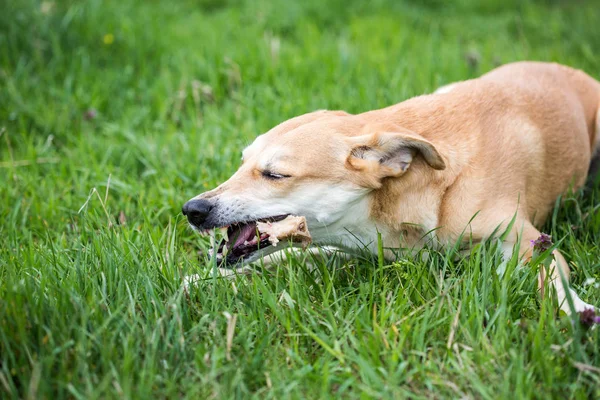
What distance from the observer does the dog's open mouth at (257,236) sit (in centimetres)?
295

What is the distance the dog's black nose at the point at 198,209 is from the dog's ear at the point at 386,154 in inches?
27.4

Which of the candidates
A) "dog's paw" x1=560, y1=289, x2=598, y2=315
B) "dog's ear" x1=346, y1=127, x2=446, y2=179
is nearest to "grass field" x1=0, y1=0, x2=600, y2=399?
"dog's paw" x1=560, y1=289, x2=598, y2=315

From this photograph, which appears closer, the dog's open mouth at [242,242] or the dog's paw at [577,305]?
the dog's paw at [577,305]

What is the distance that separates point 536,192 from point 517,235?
533 millimetres

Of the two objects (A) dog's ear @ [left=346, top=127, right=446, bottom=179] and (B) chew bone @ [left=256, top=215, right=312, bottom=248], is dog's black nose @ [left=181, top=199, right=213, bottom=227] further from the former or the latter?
(A) dog's ear @ [left=346, top=127, right=446, bottom=179]

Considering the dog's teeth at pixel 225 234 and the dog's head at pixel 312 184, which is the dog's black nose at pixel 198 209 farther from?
the dog's teeth at pixel 225 234

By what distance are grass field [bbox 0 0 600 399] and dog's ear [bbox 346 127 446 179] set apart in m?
0.45

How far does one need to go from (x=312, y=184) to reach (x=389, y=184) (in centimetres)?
38

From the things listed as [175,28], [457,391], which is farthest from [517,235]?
[175,28]

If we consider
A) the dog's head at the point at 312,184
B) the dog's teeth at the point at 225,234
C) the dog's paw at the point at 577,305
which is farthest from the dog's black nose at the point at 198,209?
the dog's paw at the point at 577,305

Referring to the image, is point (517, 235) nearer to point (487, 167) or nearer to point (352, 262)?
point (487, 167)

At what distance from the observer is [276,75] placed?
5.42 m

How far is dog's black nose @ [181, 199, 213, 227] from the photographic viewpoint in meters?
2.99

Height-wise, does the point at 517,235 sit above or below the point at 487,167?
below
